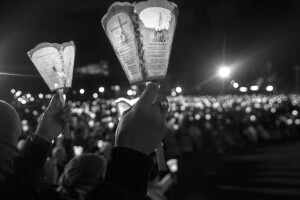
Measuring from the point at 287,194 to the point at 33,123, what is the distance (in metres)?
10.1

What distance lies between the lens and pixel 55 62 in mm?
2801

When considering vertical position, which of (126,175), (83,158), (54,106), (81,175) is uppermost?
(54,106)

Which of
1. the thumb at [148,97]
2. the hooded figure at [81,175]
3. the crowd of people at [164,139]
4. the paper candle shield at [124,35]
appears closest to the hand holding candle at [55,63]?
the crowd of people at [164,139]

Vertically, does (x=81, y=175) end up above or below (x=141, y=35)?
below

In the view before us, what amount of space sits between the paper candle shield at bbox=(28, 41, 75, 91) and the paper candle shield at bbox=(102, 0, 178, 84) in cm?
84

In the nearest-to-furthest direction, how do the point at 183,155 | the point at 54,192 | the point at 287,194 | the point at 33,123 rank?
the point at 54,192
the point at 287,194
the point at 33,123
the point at 183,155

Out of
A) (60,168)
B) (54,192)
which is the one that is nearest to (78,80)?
(60,168)

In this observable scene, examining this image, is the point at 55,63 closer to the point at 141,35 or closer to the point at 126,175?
the point at 141,35

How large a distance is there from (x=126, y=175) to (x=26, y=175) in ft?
3.40

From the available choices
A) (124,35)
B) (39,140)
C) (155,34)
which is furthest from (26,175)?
(155,34)

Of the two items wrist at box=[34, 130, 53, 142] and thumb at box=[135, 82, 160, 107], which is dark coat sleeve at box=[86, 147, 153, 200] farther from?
wrist at box=[34, 130, 53, 142]

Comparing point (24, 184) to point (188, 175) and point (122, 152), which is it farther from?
point (188, 175)

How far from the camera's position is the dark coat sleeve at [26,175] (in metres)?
1.92

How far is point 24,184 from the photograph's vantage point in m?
2.02
